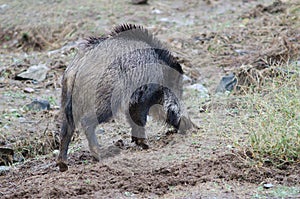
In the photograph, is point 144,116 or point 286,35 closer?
point 144,116

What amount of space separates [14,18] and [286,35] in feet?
16.2

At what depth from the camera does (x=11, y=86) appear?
300 inches

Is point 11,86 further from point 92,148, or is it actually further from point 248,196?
point 248,196

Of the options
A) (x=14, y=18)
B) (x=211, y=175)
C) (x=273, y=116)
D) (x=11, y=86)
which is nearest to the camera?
(x=211, y=175)

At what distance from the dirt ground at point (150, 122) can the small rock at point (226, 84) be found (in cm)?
15

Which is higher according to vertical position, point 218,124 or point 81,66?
point 81,66

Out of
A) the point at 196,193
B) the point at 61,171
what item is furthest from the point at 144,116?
the point at 196,193

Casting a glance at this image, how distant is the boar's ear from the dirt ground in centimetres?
11

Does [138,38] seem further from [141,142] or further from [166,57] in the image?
[141,142]

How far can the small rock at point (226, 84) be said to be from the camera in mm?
6984

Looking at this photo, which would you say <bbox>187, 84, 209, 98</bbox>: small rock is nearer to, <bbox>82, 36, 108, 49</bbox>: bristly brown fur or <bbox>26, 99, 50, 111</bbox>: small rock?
<bbox>26, 99, 50, 111</bbox>: small rock

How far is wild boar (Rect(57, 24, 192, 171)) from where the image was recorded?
478 cm

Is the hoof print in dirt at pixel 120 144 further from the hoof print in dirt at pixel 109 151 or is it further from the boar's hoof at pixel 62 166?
the boar's hoof at pixel 62 166

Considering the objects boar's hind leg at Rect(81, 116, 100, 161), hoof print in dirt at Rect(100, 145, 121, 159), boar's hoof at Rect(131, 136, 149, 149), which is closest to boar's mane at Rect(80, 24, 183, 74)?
boar's hind leg at Rect(81, 116, 100, 161)
